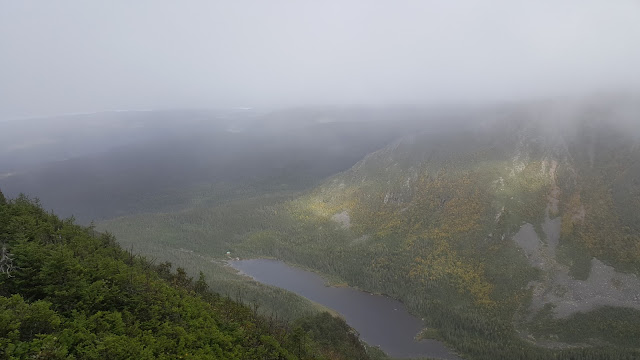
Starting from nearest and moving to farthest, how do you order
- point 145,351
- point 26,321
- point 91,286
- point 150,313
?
point 26,321 < point 145,351 < point 91,286 < point 150,313

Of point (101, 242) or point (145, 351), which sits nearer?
point (145, 351)

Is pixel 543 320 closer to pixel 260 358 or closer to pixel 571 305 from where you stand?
pixel 571 305

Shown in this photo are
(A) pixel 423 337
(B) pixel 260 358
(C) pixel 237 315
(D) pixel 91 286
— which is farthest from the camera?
(A) pixel 423 337

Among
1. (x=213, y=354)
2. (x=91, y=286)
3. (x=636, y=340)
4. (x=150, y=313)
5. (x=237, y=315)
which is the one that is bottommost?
(x=636, y=340)

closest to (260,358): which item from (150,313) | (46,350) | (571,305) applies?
(150,313)

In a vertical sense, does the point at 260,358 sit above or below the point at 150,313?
below

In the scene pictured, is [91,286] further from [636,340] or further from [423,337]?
[636,340]
